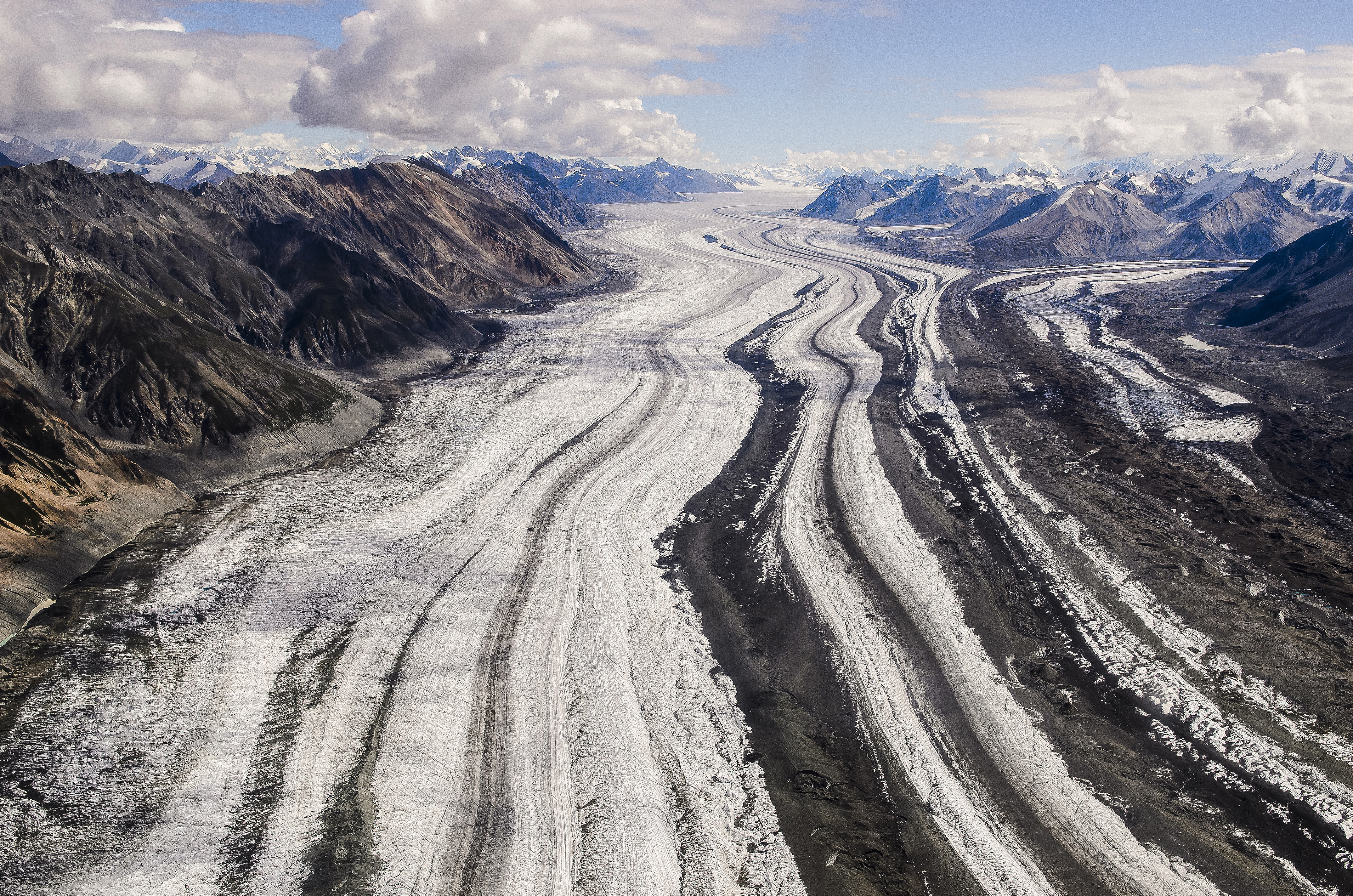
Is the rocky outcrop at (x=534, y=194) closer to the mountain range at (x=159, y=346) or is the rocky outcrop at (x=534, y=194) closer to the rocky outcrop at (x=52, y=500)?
the mountain range at (x=159, y=346)

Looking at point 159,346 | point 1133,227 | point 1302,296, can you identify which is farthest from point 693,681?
point 1133,227

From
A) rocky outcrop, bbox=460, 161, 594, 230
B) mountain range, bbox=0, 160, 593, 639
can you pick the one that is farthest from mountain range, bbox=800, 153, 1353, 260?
mountain range, bbox=0, 160, 593, 639

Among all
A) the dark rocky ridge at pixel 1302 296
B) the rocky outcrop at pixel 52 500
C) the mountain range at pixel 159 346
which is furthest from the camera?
the dark rocky ridge at pixel 1302 296

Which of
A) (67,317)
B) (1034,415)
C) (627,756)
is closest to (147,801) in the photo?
(627,756)

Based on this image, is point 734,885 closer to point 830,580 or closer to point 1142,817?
point 1142,817

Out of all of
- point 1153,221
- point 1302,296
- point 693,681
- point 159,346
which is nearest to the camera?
point 693,681

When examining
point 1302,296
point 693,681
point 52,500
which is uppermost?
point 1302,296

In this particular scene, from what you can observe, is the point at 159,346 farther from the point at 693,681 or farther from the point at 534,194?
the point at 534,194

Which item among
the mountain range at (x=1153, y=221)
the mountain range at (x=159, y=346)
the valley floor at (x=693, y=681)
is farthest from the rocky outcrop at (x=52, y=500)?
the mountain range at (x=1153, y=221)
